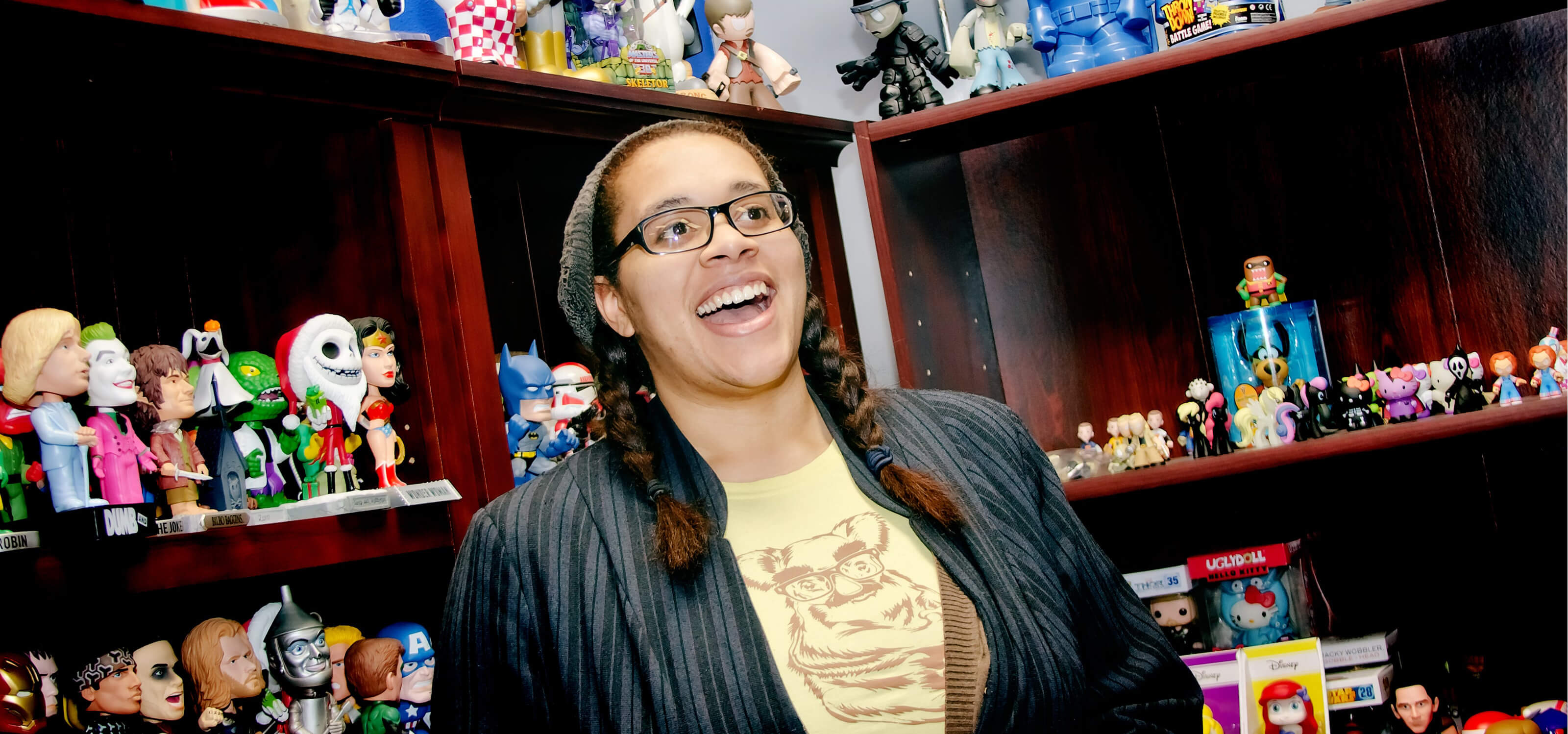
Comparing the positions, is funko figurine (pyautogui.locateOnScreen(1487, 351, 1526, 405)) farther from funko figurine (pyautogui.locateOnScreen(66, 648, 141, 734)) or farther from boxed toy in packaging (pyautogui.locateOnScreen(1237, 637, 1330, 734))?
funko figurine (pyautogui.locateOnScreen(66, 648, 141, 734))

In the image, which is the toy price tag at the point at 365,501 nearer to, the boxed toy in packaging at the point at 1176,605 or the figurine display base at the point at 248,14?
the figurine display base at the point at 248,14

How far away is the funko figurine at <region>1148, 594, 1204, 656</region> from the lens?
6.50 ft

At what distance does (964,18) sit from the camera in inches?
83.7

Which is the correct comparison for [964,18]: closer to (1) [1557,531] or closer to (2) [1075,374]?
(2) [1075,374]

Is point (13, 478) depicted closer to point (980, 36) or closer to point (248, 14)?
point (248, 14)

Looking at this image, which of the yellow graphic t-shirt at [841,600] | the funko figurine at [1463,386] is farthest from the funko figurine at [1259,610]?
the yellow graphic t-shirt at [841,600]

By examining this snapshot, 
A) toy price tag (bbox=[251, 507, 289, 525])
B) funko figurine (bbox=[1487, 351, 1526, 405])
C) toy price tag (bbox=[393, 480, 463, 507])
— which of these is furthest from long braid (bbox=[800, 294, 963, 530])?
funko figurine (bbox=[1487, 351, 1526, 405])

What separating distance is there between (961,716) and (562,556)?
370 millimetres

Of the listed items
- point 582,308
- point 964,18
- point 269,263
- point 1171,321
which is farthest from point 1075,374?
point 269,263

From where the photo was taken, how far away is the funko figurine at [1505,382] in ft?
5.70

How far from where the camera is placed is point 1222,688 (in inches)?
71.3

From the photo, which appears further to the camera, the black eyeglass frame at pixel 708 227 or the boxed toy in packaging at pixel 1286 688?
the boxed toy in packaging at pixel 1286 688

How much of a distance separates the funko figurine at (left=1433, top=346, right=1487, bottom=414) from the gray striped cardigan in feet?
2.69

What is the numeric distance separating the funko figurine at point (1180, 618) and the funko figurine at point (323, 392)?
1.29 metres
